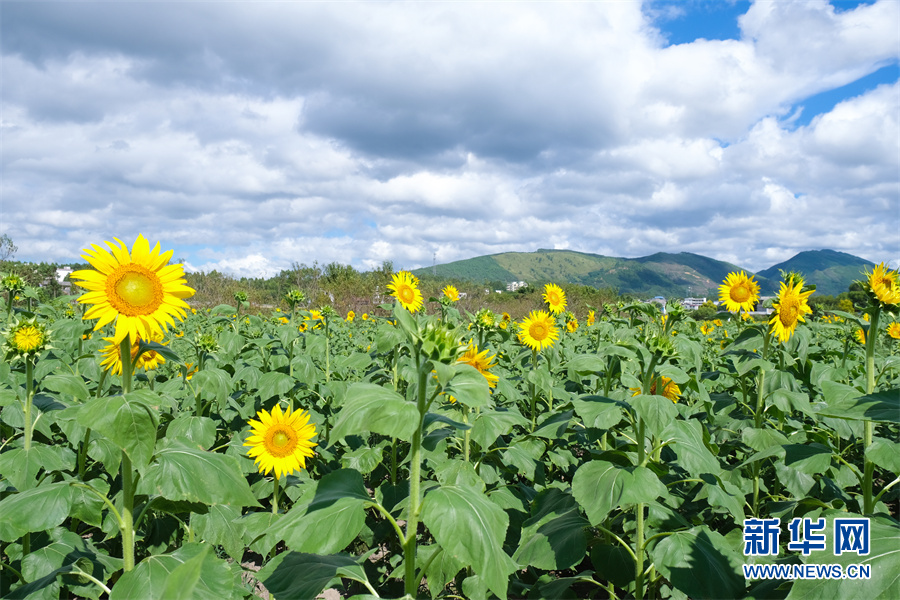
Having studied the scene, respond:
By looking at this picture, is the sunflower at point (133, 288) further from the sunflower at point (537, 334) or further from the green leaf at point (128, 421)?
the sunflower at point (537, 334)

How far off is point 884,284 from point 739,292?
6.13 ft

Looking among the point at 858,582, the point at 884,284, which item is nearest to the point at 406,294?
the point at 884,284

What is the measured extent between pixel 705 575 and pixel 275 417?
2976 millimetres

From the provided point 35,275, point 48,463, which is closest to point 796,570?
point 48,463

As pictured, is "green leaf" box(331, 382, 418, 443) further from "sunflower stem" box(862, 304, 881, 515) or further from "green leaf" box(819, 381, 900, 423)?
"sunflower stem" box(862, 304, 881, 515)

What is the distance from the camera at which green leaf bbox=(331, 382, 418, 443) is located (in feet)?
4.89

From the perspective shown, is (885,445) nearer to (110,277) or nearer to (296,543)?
(296,543)

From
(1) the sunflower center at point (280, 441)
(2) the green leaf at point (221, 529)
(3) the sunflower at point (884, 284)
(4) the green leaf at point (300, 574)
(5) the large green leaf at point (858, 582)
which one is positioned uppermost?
(3) the sunflower at point (884, 284)

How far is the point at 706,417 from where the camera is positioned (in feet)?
15.1

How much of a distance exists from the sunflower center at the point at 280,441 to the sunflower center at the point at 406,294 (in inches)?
83.7

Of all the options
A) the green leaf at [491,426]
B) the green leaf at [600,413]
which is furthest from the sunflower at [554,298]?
the green leaf at [600,413]

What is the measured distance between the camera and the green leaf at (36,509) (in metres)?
1.87

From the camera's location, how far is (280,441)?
3.63 metres

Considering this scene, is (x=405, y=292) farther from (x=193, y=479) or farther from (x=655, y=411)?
(x=193, y=479)
